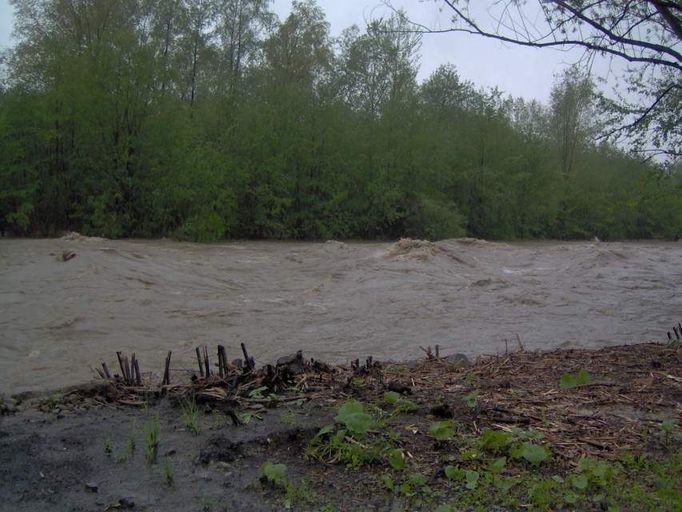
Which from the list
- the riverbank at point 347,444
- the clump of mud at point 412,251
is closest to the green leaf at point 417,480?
the riverbank at point 347,444

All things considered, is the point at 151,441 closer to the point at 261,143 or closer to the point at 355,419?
the point at 355,419

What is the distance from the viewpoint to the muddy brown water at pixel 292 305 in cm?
1030

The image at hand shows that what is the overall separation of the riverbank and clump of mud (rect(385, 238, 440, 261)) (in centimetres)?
1616

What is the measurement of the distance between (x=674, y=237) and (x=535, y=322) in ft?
128

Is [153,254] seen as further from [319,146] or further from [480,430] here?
[480,430]

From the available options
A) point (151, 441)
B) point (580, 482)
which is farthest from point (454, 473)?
point (151, 441)

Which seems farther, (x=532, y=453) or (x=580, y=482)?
(x=532, y=453)

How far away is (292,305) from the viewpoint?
14297mm

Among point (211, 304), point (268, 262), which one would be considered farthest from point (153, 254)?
point (211, 304)

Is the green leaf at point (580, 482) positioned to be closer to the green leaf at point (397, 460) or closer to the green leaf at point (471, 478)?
the green leaf at point (471, 478)

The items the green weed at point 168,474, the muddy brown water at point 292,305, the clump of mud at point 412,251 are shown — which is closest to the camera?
the green weed at point 168,474

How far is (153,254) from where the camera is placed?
20344 mm

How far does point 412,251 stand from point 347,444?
62.8 ft

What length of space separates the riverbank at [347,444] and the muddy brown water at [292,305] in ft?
10.7
